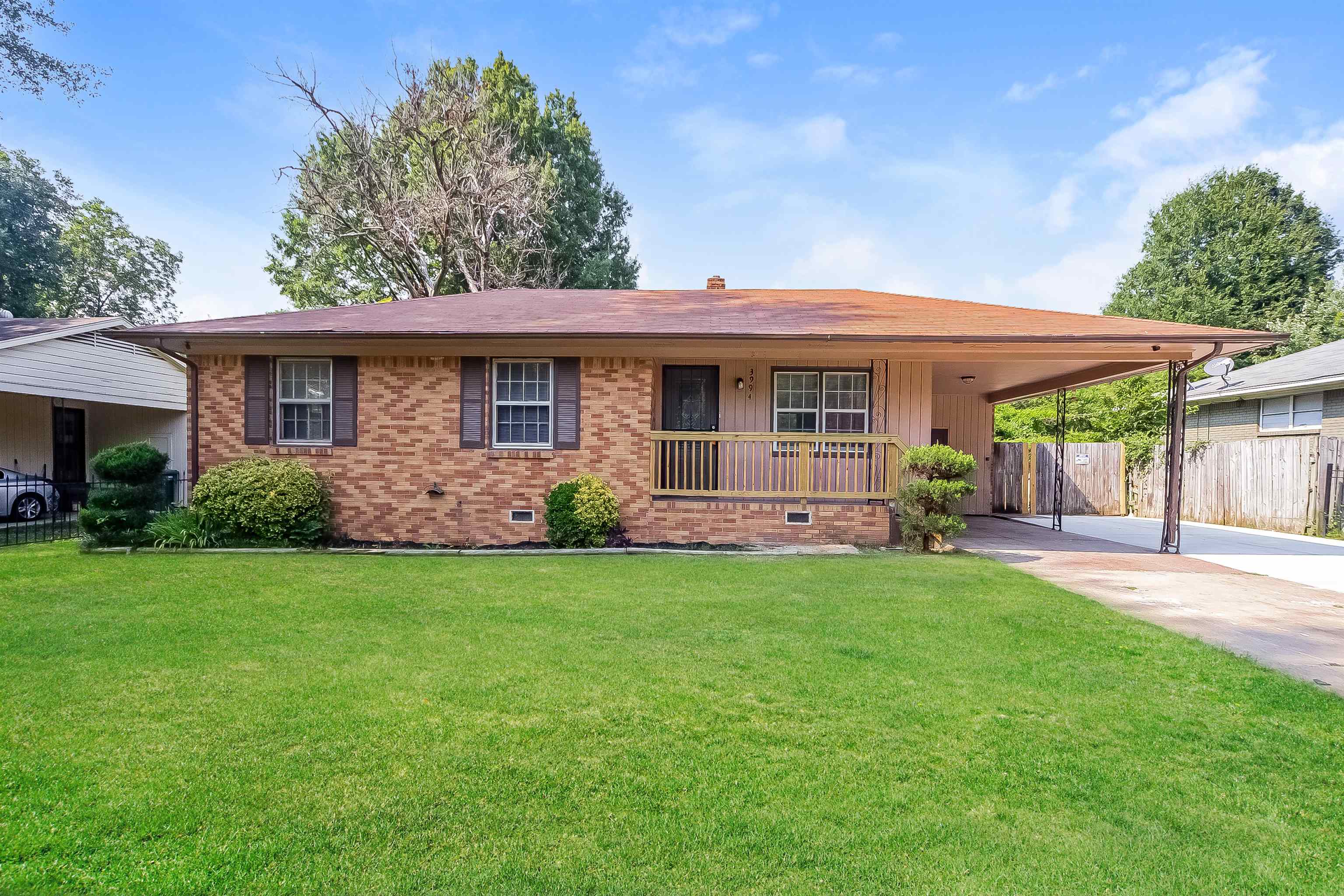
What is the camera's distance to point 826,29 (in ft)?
49.5

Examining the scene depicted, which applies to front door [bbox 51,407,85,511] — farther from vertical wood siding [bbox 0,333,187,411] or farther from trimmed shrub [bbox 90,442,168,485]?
trimmed shrub [bbox 90,442,168,485]

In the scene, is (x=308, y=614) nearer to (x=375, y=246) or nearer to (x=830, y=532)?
(x=830, y=532)

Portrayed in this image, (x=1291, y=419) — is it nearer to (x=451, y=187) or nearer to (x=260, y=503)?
(x=260, y=503)

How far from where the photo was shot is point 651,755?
297cm

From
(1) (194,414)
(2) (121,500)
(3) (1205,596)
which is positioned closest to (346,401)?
(1) (194,414)

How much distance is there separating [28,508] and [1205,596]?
62.1 feet

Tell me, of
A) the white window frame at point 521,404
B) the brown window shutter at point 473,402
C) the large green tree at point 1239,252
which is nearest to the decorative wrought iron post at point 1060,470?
the white window frame at point 521,404

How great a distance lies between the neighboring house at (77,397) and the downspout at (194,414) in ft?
2.40

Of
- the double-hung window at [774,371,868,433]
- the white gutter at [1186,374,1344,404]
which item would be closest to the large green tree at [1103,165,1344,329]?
the white gutter at [1186,374,1344,404]

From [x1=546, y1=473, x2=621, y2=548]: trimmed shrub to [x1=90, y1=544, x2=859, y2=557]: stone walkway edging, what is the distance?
16cm

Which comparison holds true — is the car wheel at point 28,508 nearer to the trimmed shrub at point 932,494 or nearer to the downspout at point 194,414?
the downspout at point 194,414

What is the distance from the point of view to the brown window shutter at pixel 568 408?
388 inches

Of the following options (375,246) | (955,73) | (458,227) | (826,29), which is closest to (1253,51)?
(955,73)

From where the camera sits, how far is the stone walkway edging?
28.5 feet
